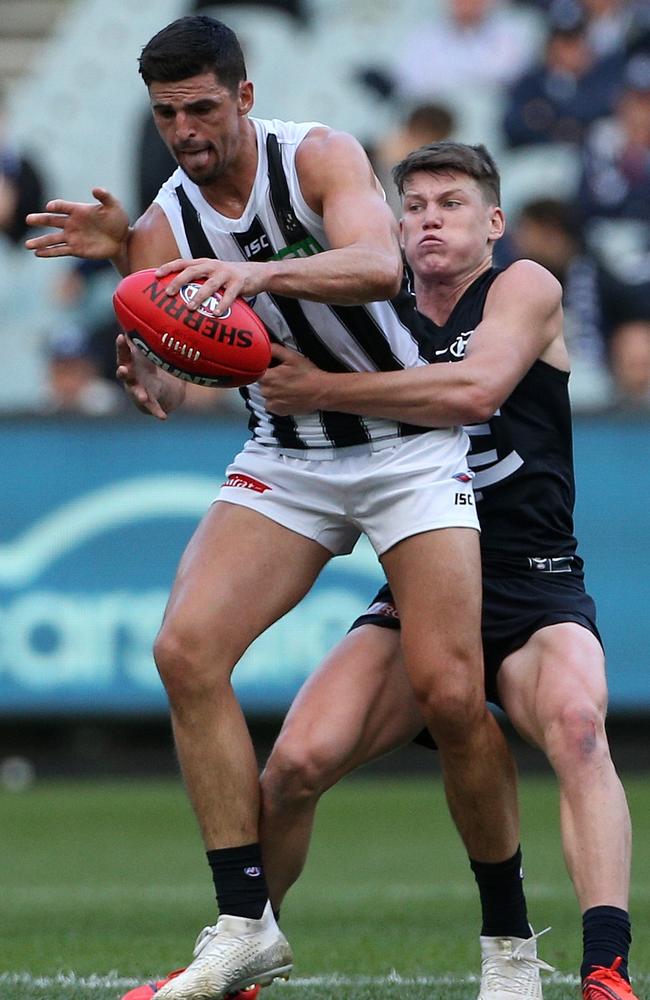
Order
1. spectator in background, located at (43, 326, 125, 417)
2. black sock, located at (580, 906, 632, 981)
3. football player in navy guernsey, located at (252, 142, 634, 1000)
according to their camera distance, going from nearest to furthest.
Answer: black sock, located at (580, 906, 632, 981), football player in navy guernsey, located at (252, 142, 634, 1000), spectator in background, located at (43, 326, 125, 417)

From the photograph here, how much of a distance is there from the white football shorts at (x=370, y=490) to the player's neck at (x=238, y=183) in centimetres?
67

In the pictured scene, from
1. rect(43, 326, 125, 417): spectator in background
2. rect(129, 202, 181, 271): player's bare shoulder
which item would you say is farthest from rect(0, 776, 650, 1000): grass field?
rect(43, 326, 125, 417): spectator in background

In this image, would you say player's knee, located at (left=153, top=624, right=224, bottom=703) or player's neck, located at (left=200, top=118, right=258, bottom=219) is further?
player's neck, located at (left=200, top=118, right=258, bottom=219)

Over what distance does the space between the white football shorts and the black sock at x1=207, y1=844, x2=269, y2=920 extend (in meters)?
0.86

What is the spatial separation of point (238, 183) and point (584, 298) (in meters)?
7.35

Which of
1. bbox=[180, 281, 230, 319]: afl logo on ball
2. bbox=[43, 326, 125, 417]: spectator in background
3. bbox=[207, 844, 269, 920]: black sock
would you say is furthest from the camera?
bbox=[43, 326, 125, 417]: spectator in background

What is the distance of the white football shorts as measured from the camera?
15.3 feet

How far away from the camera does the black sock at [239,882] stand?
4516 mm

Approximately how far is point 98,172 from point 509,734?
529 cm

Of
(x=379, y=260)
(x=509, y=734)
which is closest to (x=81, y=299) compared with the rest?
(x=509, y=734)

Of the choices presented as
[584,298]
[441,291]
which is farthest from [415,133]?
[441,291]

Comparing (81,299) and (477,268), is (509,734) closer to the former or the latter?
(81,299)

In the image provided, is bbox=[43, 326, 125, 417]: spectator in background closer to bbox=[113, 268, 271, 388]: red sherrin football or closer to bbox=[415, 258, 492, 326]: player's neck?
bbox=[415, 258, 492, 326]: player's neck

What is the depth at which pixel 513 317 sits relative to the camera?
472 cm
